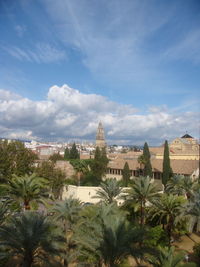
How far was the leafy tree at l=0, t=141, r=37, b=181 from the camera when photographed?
29.5 m

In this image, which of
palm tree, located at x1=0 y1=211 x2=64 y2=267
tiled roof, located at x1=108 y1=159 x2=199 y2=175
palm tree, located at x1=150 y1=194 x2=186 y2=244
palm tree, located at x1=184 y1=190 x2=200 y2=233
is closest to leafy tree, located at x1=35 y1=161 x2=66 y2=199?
palm tree, located at x1=150 y1=194 x2=186 y2=244

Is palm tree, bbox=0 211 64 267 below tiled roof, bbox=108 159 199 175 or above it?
below

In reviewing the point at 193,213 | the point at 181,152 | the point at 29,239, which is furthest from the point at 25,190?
the point at 181,152

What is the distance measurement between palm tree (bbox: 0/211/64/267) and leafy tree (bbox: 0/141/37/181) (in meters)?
16.8

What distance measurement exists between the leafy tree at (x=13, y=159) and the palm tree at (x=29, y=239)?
16766mm

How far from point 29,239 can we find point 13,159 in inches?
795

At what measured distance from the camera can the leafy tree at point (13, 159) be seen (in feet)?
96.7

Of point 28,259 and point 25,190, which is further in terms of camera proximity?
point 25,190

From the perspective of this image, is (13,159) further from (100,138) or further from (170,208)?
(100,138)

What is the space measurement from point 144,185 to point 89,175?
2736cm

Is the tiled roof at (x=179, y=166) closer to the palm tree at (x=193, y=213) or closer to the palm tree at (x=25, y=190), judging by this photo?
the palm tree at (x=193, y=213)

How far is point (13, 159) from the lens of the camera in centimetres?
3080

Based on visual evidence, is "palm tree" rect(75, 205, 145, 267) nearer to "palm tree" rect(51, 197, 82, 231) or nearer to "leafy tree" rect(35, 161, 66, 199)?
"palm tree" rect(51, 197, 82, 231)

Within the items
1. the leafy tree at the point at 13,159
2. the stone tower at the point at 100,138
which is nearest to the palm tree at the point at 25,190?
the leafy tree at the point at 13,159
